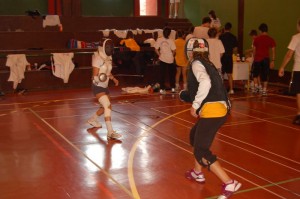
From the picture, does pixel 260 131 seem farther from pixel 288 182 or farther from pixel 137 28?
pixel 137 28

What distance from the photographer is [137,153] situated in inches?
263

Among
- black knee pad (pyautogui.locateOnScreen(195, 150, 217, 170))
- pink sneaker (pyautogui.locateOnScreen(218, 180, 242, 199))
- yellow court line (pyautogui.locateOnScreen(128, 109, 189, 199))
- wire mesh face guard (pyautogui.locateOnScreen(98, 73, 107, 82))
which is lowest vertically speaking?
yellow court line (pyautogui.locateOnScreen(128, 109, 189, 199))

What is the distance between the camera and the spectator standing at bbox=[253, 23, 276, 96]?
12.0m

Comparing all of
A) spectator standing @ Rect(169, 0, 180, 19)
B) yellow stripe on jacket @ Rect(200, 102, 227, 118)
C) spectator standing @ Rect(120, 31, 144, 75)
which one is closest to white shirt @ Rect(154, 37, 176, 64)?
spectator standing @ Rect(120, 31, 144, 75)

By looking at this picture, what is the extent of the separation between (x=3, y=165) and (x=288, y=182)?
4013mm

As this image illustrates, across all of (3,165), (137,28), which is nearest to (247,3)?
(137,28)

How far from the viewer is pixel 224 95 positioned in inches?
189

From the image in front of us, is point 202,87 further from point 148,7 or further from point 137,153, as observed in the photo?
point 148,7

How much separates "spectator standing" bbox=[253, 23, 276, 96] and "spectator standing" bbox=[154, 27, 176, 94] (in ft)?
7.99

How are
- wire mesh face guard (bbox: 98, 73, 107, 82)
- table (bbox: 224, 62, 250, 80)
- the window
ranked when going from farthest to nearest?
the window → table (bbox: 224, 62, 250, 80) → wire mesh face guard (bbox: 98, 73, 107, 82)

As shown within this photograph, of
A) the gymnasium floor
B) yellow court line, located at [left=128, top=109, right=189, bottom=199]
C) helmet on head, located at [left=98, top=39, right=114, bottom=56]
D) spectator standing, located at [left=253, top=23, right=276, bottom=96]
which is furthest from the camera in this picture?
spectator standing, located at [left=253, top=23, right=276, bottom=96]

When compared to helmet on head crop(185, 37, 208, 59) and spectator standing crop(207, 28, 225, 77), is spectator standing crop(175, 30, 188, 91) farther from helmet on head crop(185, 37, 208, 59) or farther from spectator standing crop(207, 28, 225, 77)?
helmet on head crop(185, 37, 208, 59)

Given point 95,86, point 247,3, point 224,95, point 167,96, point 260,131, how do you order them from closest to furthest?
point 224,95
point 95,86
point 260,131
point 167,96
point 247,3

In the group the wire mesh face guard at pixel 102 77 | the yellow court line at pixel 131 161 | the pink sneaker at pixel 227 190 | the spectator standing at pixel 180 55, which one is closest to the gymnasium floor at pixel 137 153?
the yellow court line at pixel 131 161
